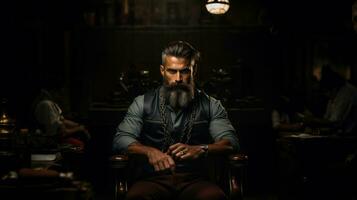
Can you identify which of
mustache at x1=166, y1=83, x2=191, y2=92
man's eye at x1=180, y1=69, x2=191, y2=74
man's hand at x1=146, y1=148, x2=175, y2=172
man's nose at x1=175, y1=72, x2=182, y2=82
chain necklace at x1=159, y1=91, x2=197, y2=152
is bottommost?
man's hand at x1=146, y1=148, x2=175, y2=172

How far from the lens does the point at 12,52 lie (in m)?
9.47

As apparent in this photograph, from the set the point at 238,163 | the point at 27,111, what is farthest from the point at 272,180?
the point at 238,163

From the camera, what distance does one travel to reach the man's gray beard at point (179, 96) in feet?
17.1

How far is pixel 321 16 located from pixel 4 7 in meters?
7.41

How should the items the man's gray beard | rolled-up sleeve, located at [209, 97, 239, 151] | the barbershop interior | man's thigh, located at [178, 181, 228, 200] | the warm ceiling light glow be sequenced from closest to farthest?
man's thigh, located at [178, 181, 228, 200]
rolled-up sleeve, located at [209, 97, 239, 151]
the man's gray beard
the barbershop interior
the warm ceiling light glow

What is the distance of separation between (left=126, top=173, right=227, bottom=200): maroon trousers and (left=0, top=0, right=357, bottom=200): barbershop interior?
5.0 inches

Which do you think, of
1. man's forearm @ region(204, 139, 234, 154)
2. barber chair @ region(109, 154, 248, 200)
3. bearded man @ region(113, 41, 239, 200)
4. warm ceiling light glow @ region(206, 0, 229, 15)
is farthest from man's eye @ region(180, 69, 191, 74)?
warm ceiling light glow @ region(206, 0, 229, 15)

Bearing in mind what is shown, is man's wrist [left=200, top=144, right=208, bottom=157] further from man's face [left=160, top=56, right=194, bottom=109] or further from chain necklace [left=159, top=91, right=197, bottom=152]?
man's face [left=160, top=56, right=194, bottom=109]

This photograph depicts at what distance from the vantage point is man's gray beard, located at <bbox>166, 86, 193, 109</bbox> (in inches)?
205

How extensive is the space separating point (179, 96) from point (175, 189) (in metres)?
0.84

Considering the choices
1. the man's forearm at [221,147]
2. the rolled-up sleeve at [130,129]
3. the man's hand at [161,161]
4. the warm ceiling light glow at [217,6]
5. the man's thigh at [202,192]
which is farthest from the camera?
the warm ceiling light glow at [217,6]

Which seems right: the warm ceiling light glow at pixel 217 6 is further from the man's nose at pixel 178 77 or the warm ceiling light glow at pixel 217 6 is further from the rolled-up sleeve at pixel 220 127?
the man's nose at pixel 178 77

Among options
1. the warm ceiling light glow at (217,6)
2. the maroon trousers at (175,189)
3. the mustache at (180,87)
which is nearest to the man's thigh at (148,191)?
the maroon trousers at (175,189)

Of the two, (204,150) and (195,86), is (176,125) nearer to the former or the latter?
(204,150)
